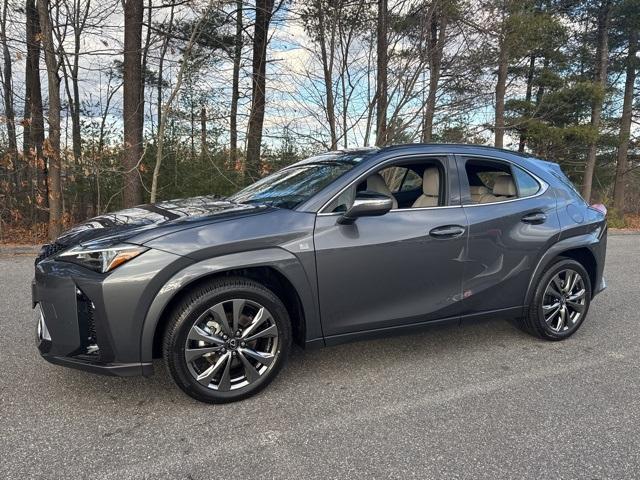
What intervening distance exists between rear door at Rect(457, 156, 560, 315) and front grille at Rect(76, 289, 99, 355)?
2522 millimetres

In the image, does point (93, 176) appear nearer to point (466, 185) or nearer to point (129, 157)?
point (129, 157)

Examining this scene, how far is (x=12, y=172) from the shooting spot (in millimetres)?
10312

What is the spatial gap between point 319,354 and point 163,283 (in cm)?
153

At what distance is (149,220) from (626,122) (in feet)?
78.9

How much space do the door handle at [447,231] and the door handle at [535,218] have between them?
2.27 feet

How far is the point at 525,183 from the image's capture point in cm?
390

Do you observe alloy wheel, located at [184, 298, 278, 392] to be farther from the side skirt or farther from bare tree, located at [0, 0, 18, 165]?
bare tree, located at [0, 0, 18, 165]

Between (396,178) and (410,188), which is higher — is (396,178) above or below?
above

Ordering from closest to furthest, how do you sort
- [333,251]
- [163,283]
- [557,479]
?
[557,479], [163,283], [333,251]

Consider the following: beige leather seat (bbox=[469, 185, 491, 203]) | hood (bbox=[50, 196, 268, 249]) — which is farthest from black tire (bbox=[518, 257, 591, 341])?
hood (bbox=[50, 196, 268, 249])

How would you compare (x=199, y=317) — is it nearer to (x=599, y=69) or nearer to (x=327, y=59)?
(x=327, y=59)

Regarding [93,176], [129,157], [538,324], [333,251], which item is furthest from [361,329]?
[93,176]

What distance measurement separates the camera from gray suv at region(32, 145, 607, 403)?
2.62 meters

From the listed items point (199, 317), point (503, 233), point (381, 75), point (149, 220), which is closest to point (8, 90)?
point (381, 75)
